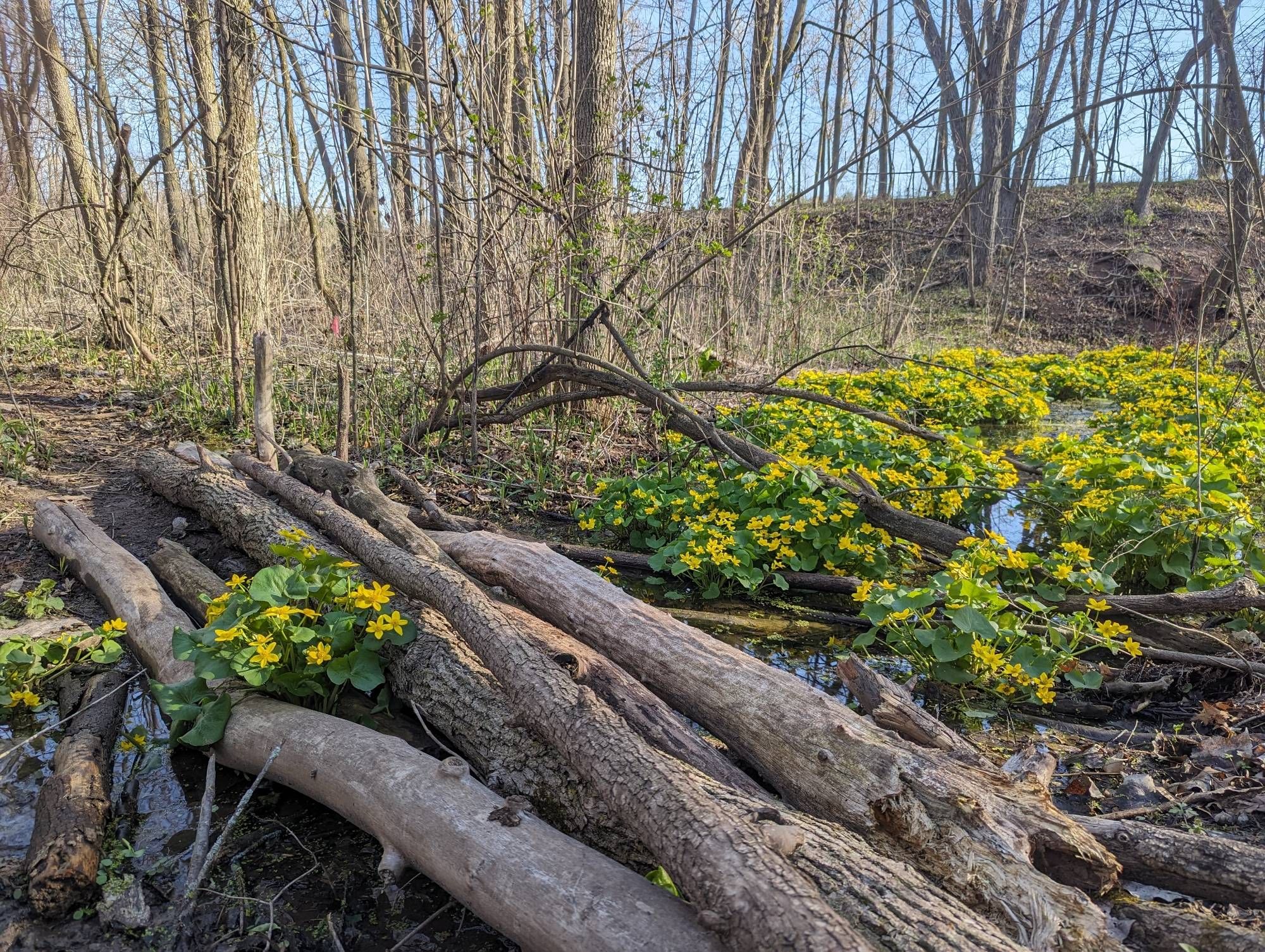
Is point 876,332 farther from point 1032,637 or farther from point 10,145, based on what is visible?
point 10,145

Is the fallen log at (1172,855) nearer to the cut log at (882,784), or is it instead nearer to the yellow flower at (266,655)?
the cut log at (882,784)

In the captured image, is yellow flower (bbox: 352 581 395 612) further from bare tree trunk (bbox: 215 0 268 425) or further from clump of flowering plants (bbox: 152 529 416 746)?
bare tree trunk (bbox: 215 0 268 425)

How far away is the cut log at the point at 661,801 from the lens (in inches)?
59.4

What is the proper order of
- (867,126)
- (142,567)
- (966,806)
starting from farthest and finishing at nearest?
(867,126) < (142,567) < (966,806)

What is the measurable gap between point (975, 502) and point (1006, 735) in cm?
240

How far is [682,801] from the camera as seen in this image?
184cm

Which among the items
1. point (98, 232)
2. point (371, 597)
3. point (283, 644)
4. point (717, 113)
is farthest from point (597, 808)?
point (98, 232)

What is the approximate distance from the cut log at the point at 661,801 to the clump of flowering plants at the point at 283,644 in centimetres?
30

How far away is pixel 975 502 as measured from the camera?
16.6ft

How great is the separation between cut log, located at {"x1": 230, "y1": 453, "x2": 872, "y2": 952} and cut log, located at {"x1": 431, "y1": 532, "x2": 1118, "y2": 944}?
0.42m

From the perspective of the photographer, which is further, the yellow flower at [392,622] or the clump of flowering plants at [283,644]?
the yellow flower at [392,622]

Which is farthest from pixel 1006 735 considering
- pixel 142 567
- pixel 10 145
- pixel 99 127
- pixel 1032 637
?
pixel 10 145

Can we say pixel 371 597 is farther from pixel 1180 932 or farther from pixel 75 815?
pixel 1180 932

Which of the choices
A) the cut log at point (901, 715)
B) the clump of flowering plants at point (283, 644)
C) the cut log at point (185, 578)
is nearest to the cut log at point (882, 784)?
the cut log at point (901, 715)
